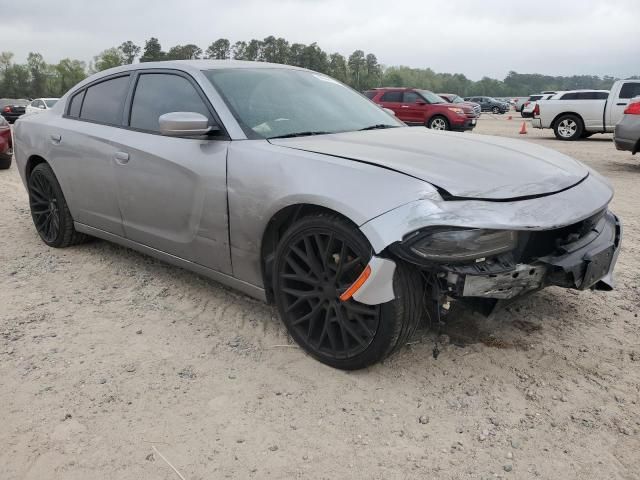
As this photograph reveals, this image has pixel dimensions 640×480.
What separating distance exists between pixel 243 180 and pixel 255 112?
0.55m

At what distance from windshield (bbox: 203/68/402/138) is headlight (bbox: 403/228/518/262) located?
1201mm

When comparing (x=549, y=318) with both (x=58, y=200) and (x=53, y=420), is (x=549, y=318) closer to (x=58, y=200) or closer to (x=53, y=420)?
(x=53, y=420)

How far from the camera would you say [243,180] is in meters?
2.94

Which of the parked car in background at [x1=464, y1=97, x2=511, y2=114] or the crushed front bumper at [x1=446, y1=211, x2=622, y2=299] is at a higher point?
the crushed front bumper at [x1=446, y1=211, x2=622, y2=299]

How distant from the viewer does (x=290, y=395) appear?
8.50 feet

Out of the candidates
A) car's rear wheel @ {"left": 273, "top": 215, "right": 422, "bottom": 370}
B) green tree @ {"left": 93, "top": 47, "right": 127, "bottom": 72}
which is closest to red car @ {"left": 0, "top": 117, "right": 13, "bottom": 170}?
car's rear wheel @ {"left": 273, "top": 215, "right": 422, "bottom": 370}

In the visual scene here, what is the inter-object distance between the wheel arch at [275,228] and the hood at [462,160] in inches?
11.5

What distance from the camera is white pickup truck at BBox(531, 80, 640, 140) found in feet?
47.4

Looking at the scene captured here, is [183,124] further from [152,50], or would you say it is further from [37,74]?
[37,74]

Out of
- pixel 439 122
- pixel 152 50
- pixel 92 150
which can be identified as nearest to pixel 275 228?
pixel 92 150

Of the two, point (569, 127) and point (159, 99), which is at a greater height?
point (159, 99)

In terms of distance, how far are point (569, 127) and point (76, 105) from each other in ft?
47.5

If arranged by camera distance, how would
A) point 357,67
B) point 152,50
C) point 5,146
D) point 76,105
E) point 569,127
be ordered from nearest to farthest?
point 76,105 → point 5,146 → point 569,127 → point 152,50 → point 357,67

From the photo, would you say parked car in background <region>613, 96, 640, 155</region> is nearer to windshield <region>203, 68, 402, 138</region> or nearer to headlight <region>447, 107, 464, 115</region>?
windshield <region>203, 68, 402, 138</region>
